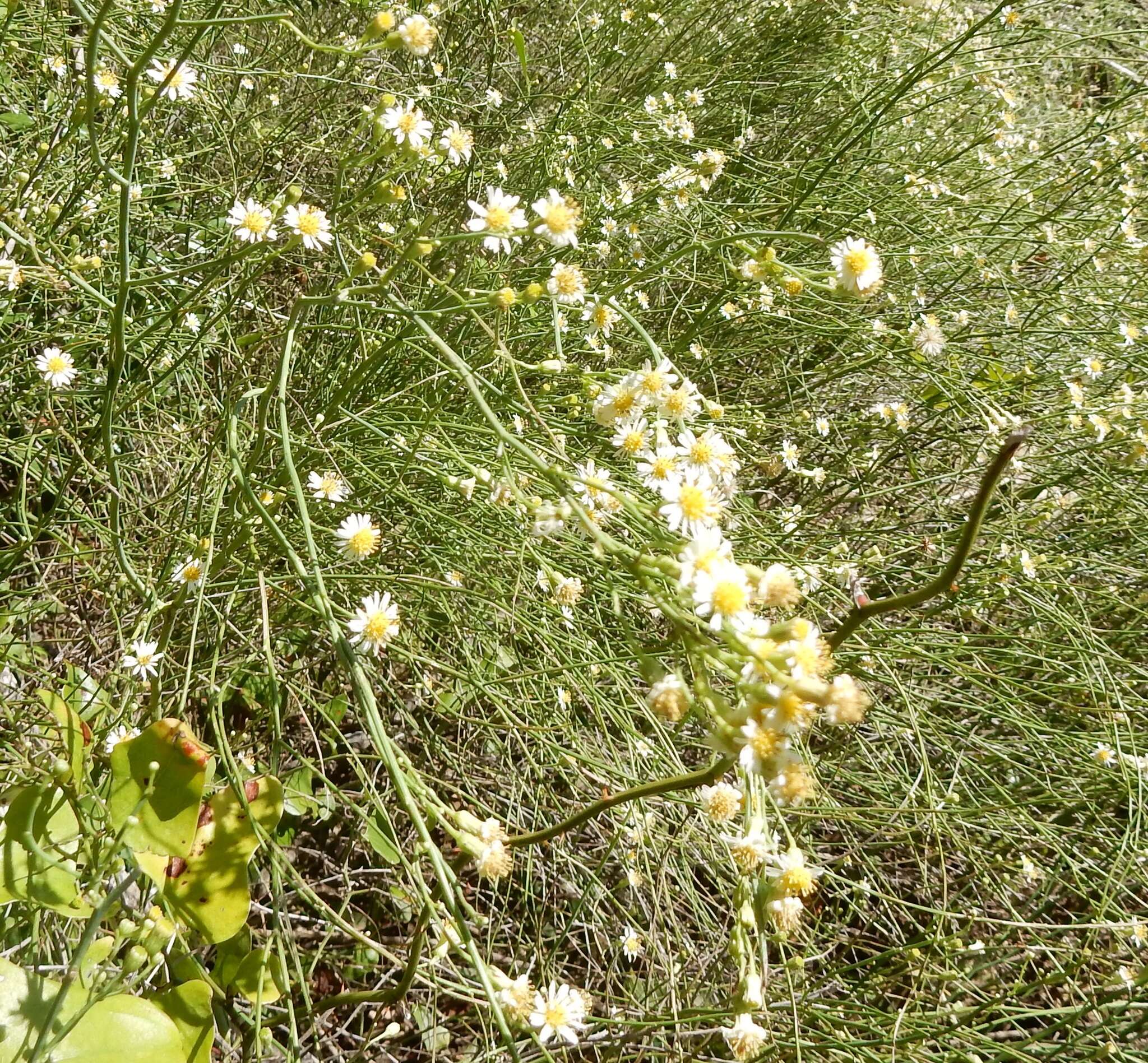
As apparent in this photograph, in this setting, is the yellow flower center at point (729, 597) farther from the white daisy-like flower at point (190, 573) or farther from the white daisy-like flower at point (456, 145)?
the white daisy-like flower at point (456, 145)

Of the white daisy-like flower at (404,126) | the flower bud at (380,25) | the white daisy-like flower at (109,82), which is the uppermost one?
the white daisy-like flower at (109,82)

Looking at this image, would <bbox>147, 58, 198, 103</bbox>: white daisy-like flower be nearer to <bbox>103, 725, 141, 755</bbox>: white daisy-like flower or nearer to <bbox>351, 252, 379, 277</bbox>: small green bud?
<bbox>351, 252, 379, 277</bbox>: small green bud

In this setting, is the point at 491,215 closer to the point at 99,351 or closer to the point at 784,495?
the point at 99,351

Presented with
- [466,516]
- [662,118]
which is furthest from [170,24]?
[662,118]

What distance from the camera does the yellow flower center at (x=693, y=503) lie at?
0.95 meters

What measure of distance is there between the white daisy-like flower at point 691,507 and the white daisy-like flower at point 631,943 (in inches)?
39.0

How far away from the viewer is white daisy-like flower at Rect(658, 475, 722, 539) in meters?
0.95

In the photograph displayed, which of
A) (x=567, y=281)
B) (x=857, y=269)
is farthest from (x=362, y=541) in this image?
(x=857, y=269)

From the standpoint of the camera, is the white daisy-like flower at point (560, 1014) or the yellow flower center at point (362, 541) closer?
the white daisy-like flower at point (560, 1014)

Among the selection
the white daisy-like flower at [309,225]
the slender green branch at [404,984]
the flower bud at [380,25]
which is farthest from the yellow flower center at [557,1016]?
the flower bud at [380,25]

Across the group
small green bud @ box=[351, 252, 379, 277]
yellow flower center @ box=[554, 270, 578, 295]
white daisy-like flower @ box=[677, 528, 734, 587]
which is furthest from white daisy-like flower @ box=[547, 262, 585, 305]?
white daisy-like flower @ box=[677, 528, 734, 587]

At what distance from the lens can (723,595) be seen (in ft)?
2.53

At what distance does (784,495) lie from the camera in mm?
2621

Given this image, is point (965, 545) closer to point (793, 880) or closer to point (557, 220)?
point (793, 880)
